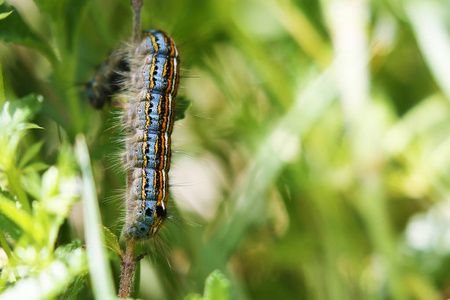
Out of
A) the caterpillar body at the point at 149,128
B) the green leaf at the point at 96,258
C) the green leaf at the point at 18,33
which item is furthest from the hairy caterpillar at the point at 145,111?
the green leaf at the point at 96,258

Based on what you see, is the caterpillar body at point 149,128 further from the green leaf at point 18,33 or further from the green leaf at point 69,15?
the green leaf at point 18,33

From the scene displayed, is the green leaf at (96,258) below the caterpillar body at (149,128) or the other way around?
below

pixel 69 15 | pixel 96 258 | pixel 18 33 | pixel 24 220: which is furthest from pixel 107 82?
pixel 96 258

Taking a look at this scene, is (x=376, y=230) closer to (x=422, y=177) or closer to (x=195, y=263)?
(x=422, y=177)

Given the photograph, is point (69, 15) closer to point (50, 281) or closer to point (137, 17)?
point (137, 17)

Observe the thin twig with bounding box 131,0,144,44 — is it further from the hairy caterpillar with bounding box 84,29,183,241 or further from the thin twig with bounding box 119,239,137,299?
the thin twig with bounding box 119,239,137,299
